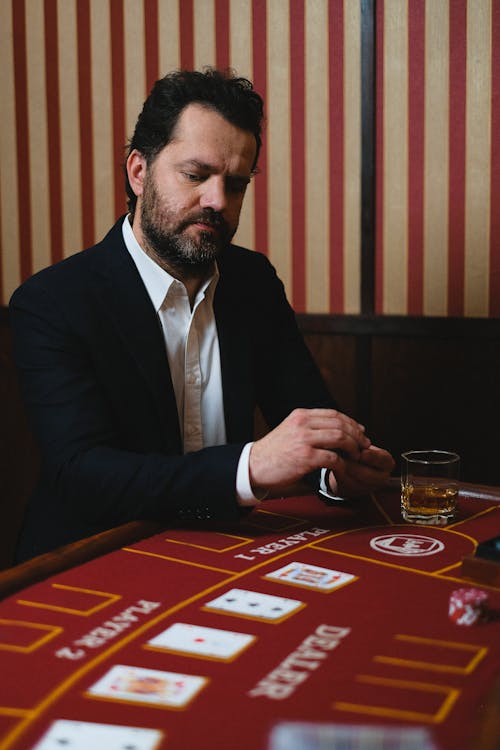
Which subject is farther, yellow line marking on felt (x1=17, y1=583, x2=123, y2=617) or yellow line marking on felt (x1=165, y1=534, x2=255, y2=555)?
yellow line marking on felt (x1=165, y1=534, x2=255, y2=555)

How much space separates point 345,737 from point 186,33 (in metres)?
2.86

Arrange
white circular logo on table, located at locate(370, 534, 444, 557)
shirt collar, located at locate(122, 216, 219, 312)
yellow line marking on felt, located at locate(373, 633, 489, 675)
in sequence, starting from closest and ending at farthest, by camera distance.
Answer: yellow line marking on felt, located at locate(373, 633, 489, 675) < white circular logo on table, located at locate(370, 534, 444, 557) < shirt collar, located at locate(122, 216, 219, 312)

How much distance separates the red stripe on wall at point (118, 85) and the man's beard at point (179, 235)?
4.41ft

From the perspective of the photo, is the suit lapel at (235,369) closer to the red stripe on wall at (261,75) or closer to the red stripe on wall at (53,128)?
the red stripe on wall at (261,75)

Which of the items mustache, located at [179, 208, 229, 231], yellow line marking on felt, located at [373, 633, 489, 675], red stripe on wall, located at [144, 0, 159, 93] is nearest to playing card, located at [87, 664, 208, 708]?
yellow line marking on felt, located at [373, 633, 489, 675]

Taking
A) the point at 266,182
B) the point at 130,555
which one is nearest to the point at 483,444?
the point at 266,182

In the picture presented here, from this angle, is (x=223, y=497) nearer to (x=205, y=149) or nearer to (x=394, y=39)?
(x=205, y=149)

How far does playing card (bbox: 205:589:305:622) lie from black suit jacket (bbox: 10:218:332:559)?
0.37 meters

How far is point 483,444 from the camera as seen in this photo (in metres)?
3.03

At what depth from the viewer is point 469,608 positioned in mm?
1193

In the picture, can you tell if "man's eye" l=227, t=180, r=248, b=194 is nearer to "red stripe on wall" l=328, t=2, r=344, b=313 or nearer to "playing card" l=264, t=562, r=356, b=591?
"playing card" l=264, t=562, r=356, b=591

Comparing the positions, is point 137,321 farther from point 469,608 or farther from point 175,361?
point 469,608

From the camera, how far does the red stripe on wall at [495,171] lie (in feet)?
9.32

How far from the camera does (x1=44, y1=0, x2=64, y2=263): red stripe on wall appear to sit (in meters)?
3.49
